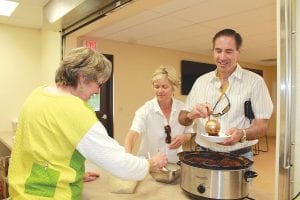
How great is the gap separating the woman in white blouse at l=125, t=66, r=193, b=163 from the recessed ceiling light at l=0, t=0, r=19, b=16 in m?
1.86

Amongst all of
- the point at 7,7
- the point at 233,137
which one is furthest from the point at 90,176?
the point at 7,7

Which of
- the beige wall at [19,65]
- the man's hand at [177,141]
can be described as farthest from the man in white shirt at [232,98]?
the beige wall at [19,65]

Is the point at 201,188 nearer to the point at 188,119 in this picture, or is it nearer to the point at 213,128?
the point at 213,128

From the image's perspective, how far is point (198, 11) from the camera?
2.96 metres

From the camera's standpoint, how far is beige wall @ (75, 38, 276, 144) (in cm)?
458

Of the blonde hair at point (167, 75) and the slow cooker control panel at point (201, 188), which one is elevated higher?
the blonde hair at point (167, 75)

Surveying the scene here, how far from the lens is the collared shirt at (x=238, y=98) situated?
4.36 feet

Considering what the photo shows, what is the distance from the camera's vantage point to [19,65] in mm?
3859

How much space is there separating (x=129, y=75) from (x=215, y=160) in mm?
3660

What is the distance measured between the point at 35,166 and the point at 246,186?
0.79 metres

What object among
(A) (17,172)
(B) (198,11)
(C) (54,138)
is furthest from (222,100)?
(B) (198,11)

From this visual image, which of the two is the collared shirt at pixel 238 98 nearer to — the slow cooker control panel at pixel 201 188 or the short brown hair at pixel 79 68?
the slow cooker control panel at pixel 201 188

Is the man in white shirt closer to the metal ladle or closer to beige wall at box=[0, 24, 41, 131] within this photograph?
the metal ladle

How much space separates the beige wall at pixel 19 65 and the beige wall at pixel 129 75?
34.1 inches
